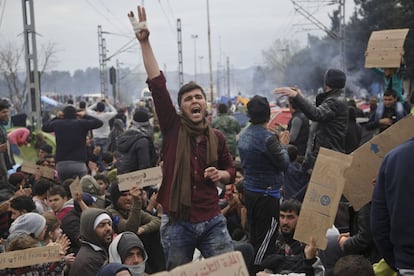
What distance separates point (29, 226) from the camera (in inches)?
211

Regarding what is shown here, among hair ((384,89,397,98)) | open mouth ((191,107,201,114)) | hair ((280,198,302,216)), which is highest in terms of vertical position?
open mouth ((191,107,201,114))

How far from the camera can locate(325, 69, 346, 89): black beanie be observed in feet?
21.1

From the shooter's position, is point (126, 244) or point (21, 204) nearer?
point (126, 244)

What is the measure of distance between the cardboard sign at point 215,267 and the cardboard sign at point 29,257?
2.26 meters

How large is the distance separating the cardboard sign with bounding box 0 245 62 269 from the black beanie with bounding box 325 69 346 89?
10.2ft

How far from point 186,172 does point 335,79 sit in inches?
98.1

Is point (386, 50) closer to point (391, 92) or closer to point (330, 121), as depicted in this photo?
point (391, 92)

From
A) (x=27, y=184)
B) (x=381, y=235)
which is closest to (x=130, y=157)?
(x=27, y=184)

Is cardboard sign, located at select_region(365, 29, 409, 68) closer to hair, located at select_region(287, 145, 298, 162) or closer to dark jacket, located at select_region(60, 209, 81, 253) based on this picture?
hair, located at select_region(287, 145, 298, 162)

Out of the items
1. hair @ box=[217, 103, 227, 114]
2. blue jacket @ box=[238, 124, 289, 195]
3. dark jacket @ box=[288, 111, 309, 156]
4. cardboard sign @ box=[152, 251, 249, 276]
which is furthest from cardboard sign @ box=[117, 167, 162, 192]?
hair @ box=[217, 103, 227, 114]

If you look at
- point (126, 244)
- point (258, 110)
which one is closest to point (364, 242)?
point (126, 244)

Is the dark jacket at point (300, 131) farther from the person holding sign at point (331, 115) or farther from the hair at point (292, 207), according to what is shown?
the hair at point (292, 207)

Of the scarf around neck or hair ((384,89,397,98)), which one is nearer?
the scarf around neck

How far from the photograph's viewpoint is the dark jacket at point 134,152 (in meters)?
8.10
